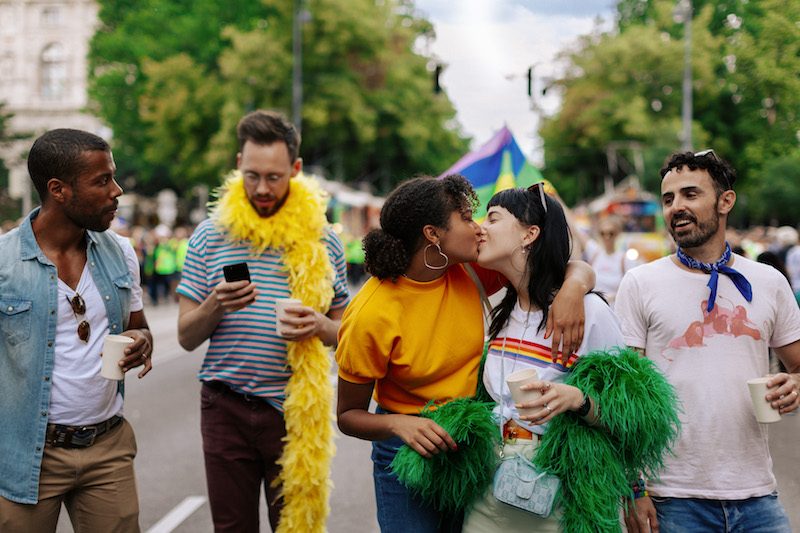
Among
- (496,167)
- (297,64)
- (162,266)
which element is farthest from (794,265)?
(297,64)

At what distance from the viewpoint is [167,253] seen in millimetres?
22828

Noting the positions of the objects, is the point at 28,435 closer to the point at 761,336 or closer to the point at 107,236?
the point at 107,236

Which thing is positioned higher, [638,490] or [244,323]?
[244,323]

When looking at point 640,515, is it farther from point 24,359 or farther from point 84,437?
point 24,359

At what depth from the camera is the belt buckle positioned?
303 cm

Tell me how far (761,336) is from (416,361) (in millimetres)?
1205

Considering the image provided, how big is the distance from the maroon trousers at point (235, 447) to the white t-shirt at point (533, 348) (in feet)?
3.99


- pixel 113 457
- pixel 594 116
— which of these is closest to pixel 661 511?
pixel 113 457

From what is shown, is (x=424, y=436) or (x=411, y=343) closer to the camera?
(x=424, y=436)

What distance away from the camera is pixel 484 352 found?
9.66ft

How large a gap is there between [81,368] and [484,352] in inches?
55.4

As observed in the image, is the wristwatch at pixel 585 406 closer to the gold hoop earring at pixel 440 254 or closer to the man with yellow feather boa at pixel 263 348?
the gold hoop earring at pixel 440 254

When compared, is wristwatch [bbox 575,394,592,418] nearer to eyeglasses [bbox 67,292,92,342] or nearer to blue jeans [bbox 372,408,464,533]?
blue jeans [bbox 372,408,464,533]

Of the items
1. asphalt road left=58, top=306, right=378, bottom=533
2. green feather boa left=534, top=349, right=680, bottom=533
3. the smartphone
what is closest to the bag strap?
green feather boa left=534, top=349, right=680, bottom=533
